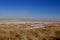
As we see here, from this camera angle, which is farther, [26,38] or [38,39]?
[38,39]

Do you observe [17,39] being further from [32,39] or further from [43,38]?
[43,38]

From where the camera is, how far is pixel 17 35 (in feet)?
27.1

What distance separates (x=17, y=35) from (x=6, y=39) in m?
0.77

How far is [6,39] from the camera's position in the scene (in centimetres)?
771

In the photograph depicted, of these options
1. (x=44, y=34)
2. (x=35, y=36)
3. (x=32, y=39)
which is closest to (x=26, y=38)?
(x=32, y=39)

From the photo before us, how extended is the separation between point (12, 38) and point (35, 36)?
1.86 metres

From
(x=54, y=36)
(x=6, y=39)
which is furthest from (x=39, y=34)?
(x=6, y=39)

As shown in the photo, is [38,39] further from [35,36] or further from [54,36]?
[54,36]

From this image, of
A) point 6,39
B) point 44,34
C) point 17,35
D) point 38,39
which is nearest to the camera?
point 6,39

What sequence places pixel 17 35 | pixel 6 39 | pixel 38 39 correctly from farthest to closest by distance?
Answer: pixel 38 39
pixel 17 35
pixel 6 39

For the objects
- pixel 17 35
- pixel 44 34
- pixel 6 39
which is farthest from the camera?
pixel 44 34

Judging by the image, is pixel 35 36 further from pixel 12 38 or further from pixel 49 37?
pixel 12 38

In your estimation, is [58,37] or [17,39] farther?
[58,37]

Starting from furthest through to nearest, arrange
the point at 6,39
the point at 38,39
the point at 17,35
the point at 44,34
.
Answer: the point at 44,34 < the point at 38,39 < the point at 17,35 < the point at 6,39
